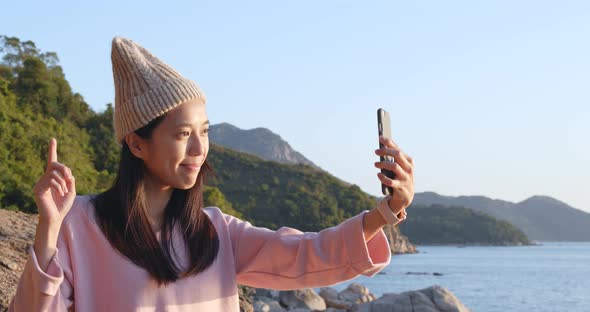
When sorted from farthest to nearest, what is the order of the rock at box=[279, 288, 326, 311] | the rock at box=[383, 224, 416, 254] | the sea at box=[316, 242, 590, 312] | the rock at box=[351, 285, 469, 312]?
the rock at box=[383, 224, 416, 254]
the sea at box=[316, 242, 590, 312]
the rock at box=[279, 288, 326, 311]
the rock at box=[351, 285, 469, 312]

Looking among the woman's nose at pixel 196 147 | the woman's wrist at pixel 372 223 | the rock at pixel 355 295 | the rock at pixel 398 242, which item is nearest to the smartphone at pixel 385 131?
the woman's wrist at pixel 372 223

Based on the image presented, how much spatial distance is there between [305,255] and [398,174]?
0.57m

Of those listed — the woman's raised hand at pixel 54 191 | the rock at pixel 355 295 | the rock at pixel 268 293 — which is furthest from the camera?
the rock at pixel 355 295

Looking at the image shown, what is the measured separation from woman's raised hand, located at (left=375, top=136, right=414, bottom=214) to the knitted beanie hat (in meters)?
0.72

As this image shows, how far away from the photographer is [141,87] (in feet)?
9.25

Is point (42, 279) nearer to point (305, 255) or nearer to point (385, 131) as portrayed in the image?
point (305, 255)

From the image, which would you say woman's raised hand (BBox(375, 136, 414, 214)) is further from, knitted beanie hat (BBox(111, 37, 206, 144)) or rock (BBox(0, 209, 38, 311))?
rock (BBox(0, 209, 38, 311))

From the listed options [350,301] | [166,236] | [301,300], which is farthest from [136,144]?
[350,301]

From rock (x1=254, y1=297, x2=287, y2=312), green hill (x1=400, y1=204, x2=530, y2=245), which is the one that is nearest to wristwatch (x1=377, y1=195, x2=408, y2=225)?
rock (x1=254, y1=297, x2=287, y2=312)

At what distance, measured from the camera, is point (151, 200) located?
2.90 m

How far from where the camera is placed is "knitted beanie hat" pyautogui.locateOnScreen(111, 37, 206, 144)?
2760 millimetres

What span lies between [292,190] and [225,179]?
33.6 ft

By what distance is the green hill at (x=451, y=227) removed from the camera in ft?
442

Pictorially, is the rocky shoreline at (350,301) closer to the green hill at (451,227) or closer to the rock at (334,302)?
the rock at (334,302)
